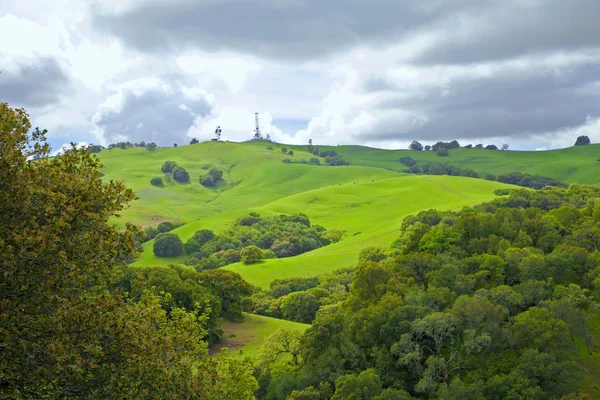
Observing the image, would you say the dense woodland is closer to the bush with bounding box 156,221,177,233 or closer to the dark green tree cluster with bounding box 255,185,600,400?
the dark green tree cluster with bounding box 255,185,600,400

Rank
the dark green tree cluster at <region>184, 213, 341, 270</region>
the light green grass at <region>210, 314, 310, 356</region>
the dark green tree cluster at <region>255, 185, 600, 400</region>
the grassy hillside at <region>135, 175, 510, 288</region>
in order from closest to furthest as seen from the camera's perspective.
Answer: the dark green tree cluster at <region>255, 185, 600, 400</region>, the light green grass at <region>210, 314, 310, 356</region>, the grassy hillside at <region>135, 175, 510, 288</region>, the dark green tree cluster at <region>184, 213, 341, 270</region>

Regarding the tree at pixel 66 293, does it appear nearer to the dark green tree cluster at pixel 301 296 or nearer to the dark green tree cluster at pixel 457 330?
the dark green tree cluster at pixel 457 330

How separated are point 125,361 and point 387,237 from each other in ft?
420

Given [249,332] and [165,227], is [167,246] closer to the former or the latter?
[165,227]

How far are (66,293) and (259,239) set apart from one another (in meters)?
148

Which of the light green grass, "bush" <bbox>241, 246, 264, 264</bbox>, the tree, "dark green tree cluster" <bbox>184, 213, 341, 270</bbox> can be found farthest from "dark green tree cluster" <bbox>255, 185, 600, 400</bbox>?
"dark green tree cluster" <bbox>184, 213, 341, 270</bbox>

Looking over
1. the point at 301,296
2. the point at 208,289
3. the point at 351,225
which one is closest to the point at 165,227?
the point at 351,225

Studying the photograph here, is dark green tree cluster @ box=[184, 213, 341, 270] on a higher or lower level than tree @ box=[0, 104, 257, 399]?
lower

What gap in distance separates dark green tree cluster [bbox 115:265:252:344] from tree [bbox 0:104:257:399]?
50.2 metres

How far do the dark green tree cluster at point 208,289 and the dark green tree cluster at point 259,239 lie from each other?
59.4m

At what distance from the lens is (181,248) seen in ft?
533

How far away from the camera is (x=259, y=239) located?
163 metres

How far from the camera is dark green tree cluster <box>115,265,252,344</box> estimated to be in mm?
66938

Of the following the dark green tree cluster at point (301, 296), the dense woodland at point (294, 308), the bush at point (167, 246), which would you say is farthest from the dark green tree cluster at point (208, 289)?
the bush at point (167, 246)
